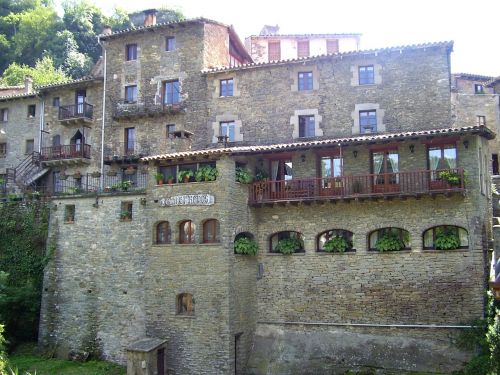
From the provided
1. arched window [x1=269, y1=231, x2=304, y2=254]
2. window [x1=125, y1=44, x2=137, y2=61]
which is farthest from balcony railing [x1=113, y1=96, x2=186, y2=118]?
Answer: arched window [x1=269, y1=231, x2=304, y2=254]

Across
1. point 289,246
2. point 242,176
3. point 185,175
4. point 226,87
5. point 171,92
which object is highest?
point 171,92

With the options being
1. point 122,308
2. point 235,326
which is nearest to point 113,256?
point 122,308

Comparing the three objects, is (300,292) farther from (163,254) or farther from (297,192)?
(163,254)

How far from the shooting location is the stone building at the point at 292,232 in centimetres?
2275

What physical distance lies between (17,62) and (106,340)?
4223 centimetres

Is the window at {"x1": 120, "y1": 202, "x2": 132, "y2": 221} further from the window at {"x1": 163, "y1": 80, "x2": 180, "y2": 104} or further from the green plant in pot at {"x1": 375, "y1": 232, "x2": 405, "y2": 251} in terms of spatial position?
the green plant in pot at {"x1": 375, "y1": 232, "x2": 405, "y2": 251}

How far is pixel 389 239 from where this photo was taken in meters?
23.6

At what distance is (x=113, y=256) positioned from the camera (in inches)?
1094

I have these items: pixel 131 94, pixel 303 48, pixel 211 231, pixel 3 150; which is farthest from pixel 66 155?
pixel 303 48

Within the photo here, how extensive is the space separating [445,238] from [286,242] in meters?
6.96

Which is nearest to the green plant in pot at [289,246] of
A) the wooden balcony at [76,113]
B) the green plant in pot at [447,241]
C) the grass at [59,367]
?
the green plant in pot at [447,241]

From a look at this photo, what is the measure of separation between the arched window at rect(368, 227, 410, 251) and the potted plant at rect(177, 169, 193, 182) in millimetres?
8543

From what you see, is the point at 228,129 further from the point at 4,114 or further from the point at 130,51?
the point at 4,114

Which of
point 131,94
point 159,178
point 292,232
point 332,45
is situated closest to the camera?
point 292,232
